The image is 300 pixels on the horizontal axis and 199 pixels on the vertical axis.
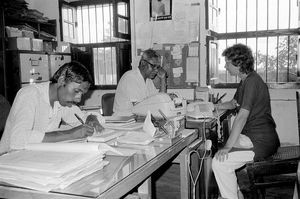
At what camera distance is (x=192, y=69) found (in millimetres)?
3867

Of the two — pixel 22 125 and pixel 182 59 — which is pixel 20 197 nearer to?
pixel 22 125

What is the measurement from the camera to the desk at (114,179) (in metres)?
0.94

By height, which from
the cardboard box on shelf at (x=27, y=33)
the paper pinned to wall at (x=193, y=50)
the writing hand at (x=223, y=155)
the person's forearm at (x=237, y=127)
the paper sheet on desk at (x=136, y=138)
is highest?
the cardboard box on shelf at (x=27, y=33)

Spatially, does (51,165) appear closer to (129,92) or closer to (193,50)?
(129,92)

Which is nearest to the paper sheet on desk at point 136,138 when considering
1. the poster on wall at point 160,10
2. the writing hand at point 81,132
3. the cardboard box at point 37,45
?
the writing hand at point 81,132

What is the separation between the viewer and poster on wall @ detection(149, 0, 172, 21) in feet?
12.9

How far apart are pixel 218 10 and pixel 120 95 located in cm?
197

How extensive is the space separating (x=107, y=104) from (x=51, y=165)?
6.56 feet

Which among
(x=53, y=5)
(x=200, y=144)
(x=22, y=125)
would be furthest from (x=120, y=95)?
(x=53, y=5)

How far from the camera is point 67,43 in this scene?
4.99 metres

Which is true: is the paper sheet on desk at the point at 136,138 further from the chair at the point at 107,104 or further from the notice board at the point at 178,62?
the notice board at the point at 178,62

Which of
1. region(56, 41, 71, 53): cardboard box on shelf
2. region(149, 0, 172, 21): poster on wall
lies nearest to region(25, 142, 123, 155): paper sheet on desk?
region(149, 0, 172, 21): poster on wall

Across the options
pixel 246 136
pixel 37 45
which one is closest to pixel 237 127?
pixel 246 136

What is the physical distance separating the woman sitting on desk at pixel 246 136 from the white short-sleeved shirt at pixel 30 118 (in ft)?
4.12
